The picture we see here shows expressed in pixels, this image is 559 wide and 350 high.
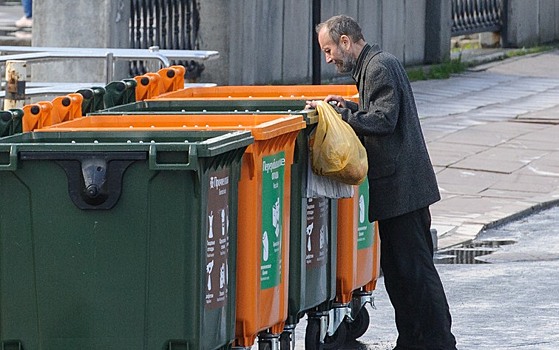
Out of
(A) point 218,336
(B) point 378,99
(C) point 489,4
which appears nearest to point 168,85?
(B) point 378,99

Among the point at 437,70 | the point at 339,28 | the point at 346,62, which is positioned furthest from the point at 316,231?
the point at 437,70

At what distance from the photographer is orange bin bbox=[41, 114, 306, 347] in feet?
21.4

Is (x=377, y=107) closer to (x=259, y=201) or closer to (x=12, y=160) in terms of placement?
(x=259, y=201)

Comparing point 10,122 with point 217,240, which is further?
point 10,122

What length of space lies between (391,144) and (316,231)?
0.57 meters

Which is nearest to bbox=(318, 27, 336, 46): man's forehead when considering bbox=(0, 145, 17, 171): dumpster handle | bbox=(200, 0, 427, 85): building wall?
bbox=(0, 145, 17, 171): dumpster handle

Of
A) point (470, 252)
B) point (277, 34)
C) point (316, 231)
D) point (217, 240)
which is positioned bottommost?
point (470, 252)

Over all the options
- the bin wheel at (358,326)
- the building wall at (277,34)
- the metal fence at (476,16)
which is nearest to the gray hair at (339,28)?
the bin wheel at (358,326)

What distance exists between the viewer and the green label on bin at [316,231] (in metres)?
7.41

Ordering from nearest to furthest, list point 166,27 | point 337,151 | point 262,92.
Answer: point 337,151
point 262,92
point 166,27

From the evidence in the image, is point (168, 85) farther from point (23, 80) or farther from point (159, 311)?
point (159, 311)

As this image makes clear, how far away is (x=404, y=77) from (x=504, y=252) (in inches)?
168

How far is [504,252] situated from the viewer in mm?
11547

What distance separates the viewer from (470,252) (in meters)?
11.6
